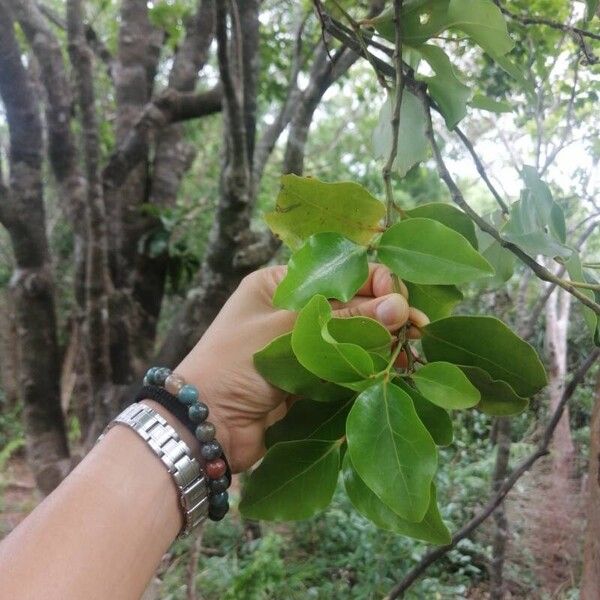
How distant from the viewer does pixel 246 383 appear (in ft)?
1.92

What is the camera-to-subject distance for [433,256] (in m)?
0.35

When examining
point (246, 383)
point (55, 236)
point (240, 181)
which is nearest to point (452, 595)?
point (240, 181)

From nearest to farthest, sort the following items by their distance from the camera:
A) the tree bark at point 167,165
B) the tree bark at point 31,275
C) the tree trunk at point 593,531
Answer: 1. the tree trunk at point 593,531
2. the tree bark at point 31,275
3. the tree bark at point 167,165

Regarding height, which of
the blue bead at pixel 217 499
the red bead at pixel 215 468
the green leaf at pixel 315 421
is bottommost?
the blue bead at pixel 217 499

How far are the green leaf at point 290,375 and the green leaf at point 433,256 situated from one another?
3.8 inches

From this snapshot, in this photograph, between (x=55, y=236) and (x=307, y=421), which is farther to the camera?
(x=55, y=236)

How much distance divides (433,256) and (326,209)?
0.27 feet

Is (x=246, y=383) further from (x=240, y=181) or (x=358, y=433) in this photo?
(x=240, y=181)

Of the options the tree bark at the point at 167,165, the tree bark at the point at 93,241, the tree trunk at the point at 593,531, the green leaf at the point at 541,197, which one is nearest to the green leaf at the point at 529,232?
the green leaf at the point at 541,197

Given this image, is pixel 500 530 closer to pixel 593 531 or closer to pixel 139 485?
pixel 593 531

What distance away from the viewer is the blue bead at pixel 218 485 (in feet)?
1.91

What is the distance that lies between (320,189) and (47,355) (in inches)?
82.7

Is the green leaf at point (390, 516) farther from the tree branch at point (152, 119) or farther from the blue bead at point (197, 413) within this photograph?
the tree branch at point (152, 119)

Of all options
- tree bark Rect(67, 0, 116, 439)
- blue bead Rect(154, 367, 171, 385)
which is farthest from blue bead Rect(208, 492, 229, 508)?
tree bark Rect(67, 0, 116, 439)
